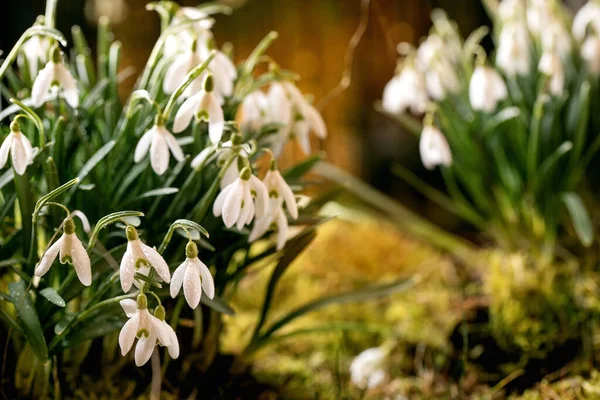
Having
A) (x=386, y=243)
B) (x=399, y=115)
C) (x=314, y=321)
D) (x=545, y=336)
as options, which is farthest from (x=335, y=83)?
(x=545, y=336)

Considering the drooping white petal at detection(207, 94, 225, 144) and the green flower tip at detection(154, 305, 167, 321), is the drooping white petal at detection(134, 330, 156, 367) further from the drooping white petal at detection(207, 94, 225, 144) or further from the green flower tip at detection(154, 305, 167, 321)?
the drooping white petal at detection(207, 94, 225, 144)

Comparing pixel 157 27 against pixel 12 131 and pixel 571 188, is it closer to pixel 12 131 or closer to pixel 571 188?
pixel 571 188

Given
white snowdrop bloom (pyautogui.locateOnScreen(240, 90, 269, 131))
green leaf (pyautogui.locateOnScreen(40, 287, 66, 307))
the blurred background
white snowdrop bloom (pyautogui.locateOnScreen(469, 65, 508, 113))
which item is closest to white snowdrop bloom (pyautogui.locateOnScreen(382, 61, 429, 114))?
white snowdrop bloom (pyautogui.locateOnScreen(469, 65, 508, 113))

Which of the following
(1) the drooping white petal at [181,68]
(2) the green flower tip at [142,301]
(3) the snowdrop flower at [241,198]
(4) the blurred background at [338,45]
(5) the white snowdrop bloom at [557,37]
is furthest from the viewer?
(4) the blurred background at [338,45]

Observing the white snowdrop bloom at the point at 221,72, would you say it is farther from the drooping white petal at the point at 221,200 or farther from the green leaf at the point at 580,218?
the green leaf at the point at 580,218

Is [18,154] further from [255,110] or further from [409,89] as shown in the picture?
[409,89]

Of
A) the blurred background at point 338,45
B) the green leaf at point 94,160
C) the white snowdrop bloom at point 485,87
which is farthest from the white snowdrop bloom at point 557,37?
the blurred background at point 338,45

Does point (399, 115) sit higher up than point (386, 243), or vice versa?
point (399, 115)
